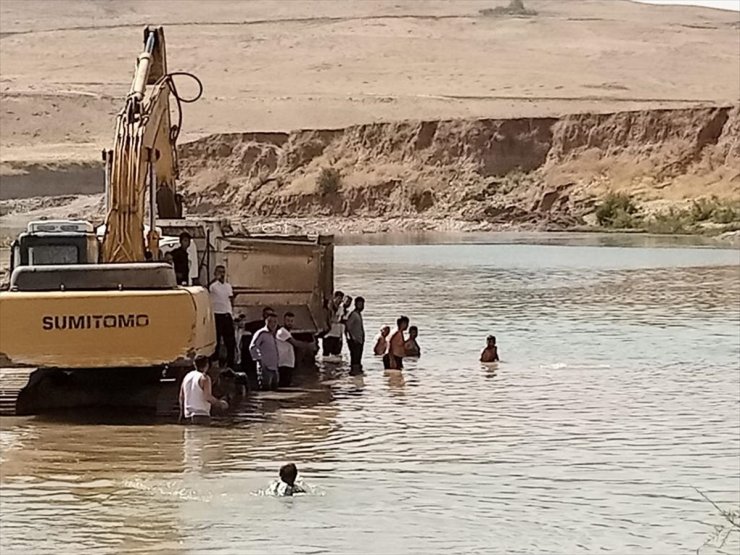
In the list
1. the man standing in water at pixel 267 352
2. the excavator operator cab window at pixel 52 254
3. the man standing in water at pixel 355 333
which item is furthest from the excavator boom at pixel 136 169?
the man standing in water at pixel 355 333

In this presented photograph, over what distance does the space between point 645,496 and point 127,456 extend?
4625mm

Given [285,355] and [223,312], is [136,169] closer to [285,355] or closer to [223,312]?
[223,312]

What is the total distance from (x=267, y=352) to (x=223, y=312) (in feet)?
2.81

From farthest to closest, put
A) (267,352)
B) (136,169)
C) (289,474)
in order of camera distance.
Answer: (267,352), (136,169), (289,474)

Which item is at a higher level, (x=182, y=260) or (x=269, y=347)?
(x=182, y=260)

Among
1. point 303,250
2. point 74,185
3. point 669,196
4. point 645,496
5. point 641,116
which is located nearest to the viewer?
point 645,496

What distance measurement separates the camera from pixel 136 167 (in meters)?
17.6

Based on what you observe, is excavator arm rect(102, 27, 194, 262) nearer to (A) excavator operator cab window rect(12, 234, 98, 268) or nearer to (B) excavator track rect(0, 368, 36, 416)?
(A) excavator operator cab window rect(12, 234, 98, 268)

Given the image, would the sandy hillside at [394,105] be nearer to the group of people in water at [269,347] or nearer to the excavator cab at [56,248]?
the group of people in water at [269,347]

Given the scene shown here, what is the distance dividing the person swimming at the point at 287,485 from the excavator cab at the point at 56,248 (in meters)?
4.68

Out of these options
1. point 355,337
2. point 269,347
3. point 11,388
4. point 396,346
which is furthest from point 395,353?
point 11,388

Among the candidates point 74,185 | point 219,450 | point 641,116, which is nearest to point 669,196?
point 641,116

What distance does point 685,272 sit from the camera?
40.8 m

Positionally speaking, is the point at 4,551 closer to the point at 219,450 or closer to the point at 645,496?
the point at 219,450
